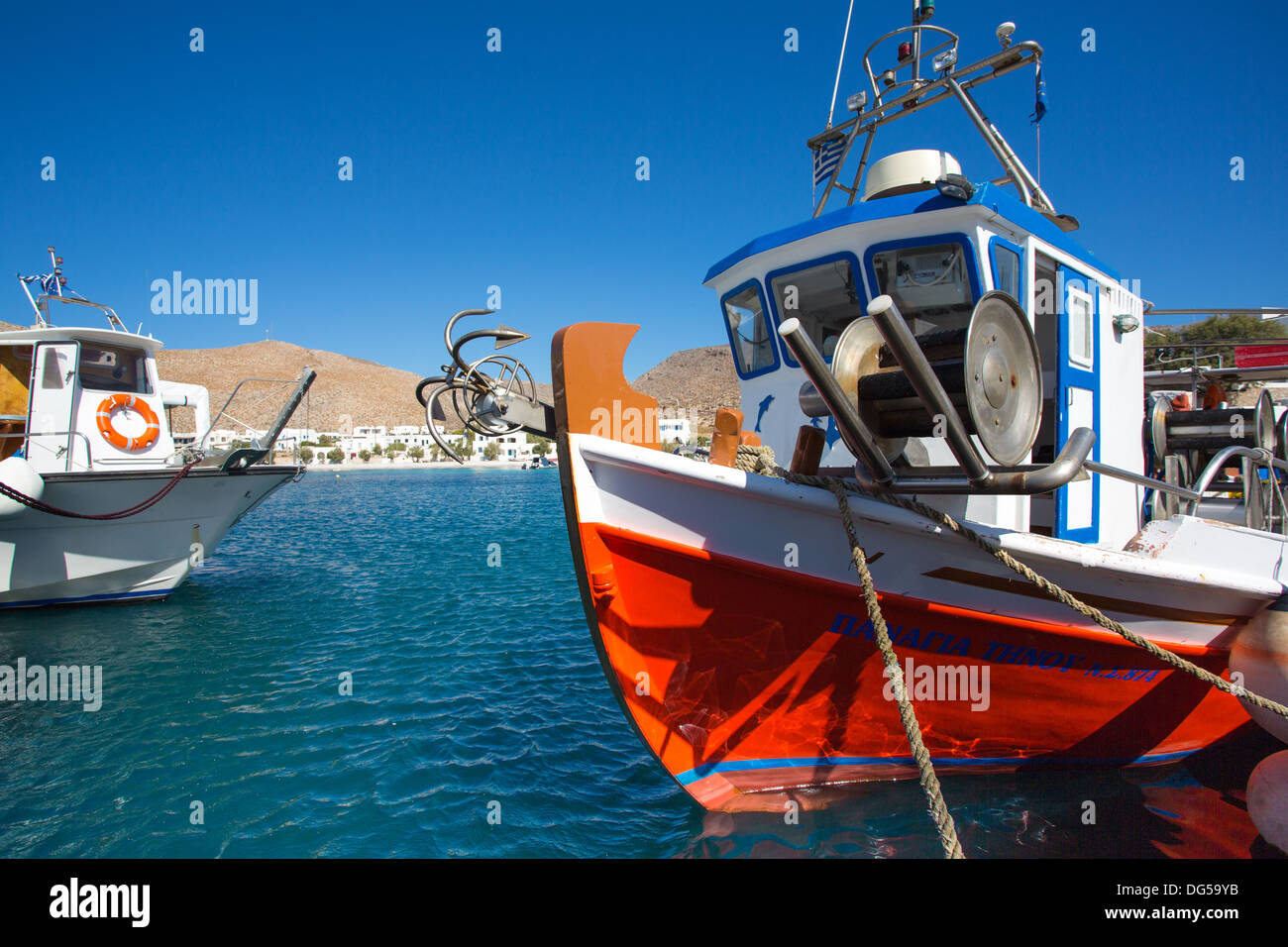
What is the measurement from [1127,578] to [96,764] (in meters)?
8.55

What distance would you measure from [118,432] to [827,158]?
13496mm

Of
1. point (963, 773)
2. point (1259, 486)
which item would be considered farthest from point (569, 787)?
point (1259, 486)

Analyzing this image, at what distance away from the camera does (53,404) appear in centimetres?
1216

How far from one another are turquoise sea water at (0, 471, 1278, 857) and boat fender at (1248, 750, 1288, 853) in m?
0.86

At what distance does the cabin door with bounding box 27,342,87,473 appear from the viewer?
11.7 m

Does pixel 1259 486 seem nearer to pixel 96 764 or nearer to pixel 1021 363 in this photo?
pixel 1021 363

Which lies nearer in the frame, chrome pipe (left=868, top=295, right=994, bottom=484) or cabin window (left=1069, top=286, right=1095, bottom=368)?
chrome pipe (left=868, top=295, right=994, bottom=484)

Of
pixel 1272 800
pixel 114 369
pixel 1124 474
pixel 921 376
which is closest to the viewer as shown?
pixel 921 376

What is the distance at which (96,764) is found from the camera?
19.9 ft

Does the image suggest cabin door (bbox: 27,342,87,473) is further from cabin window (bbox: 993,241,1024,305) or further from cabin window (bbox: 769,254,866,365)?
cabin window (bbox: 993,241,1024,305)

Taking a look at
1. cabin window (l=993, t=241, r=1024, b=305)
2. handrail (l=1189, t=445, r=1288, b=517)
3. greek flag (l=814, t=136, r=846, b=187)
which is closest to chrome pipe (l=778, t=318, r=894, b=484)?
cabin window (l=993, t=241, r=1024, b=305)

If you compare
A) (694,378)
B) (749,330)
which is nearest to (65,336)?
(749,330)

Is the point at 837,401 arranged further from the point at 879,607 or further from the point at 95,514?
the point at 95,514

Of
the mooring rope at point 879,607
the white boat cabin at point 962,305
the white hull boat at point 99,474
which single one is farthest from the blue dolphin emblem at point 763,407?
the white hull boat at point 99,474
